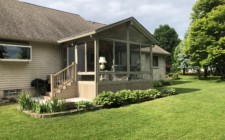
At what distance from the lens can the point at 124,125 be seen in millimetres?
6477

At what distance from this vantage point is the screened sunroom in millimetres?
11011

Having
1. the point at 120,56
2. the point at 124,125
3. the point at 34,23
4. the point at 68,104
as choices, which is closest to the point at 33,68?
the point at 34,23

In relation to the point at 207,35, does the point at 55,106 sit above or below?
below

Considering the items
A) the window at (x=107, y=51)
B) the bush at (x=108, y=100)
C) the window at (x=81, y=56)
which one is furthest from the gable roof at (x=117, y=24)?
the bush at (x=108, y=100)

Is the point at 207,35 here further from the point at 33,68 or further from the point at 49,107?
the point at 49,107

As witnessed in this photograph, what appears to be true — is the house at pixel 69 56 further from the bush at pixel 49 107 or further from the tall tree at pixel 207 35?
the tall tree at pixel 207 35

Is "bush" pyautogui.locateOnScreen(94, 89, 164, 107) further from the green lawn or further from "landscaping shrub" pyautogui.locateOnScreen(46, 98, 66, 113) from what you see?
"landscaping shrub" pyautogui.locateOnScreen(46, 98, 66, 113)

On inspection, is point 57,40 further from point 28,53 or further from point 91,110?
point 91,110

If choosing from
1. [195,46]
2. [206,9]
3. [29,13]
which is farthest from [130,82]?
[206,9]

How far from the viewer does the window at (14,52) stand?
35.7ft

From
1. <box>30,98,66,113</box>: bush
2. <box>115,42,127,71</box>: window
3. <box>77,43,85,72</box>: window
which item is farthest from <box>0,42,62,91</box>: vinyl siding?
<box>30,98,66,113</box>: bush

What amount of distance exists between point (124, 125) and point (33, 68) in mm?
7846

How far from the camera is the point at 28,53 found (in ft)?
39.0

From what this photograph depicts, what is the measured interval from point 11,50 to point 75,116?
5.89 metres
